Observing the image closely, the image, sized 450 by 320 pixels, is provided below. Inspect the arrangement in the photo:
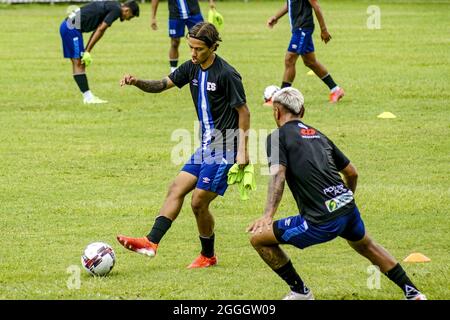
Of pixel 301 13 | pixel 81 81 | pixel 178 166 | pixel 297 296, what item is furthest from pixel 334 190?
pixel 81 81

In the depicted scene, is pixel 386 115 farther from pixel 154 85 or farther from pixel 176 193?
pixel 176 193

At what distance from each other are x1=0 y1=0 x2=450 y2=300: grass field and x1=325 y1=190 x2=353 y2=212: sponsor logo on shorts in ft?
3.17

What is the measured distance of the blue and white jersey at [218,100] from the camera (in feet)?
32.1

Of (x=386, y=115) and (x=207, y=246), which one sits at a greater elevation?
(x=207, y=246)

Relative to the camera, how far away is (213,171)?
32.3ft

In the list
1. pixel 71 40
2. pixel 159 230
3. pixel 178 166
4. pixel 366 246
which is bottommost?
pixel 178 166

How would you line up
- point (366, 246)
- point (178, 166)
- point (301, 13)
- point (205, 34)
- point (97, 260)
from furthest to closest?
point (301, 13), point (178, 166), point (205, 34), point (97, 260), point (366, 246)

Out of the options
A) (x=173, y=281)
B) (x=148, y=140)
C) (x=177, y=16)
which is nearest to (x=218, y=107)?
(x=173, y=281)

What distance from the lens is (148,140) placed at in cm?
1623

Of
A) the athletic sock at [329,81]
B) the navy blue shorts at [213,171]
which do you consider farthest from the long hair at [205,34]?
A: the athletic sock at [329,81]

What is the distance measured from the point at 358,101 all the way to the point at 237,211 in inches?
277

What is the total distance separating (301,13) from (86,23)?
3.71m

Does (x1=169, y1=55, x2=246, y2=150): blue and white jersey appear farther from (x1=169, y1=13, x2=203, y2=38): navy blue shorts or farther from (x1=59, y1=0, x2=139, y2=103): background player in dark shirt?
(x1=169, y1=13, x2=203, y2=38): navy blue shorts

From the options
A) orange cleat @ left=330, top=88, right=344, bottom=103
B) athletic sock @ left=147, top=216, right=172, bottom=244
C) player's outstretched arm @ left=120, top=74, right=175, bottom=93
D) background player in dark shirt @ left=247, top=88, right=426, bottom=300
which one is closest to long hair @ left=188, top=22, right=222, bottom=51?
player's outstretched arm @ left=120, top=74, right=175, bottom=93
